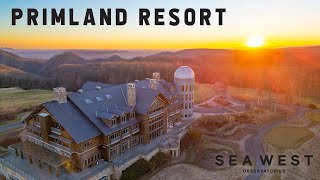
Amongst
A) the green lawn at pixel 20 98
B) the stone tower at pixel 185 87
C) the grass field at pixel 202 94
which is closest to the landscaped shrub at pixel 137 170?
the stone tower at pixel 185 87

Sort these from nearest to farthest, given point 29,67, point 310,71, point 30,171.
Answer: point 30,171 → point 310,71 → point 29,67

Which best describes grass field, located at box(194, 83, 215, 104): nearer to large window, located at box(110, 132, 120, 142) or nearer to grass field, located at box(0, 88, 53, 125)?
large window, located at box(110, 132, 120, 142)

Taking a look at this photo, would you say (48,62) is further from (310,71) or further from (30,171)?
(310,71)

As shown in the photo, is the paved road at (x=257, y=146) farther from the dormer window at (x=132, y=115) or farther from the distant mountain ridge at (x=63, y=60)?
the distant mountain ridge at (x=63, y=60)

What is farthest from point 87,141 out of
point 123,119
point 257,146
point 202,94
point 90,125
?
point 202,94

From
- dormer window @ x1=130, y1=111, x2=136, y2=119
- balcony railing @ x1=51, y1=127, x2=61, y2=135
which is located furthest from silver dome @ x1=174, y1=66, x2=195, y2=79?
balcony railing @ x1=51, y1=127, x2=61, y2=135

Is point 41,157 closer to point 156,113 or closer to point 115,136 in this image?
point 115,136

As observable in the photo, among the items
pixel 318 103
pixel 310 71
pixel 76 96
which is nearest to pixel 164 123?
pixel 76 96
